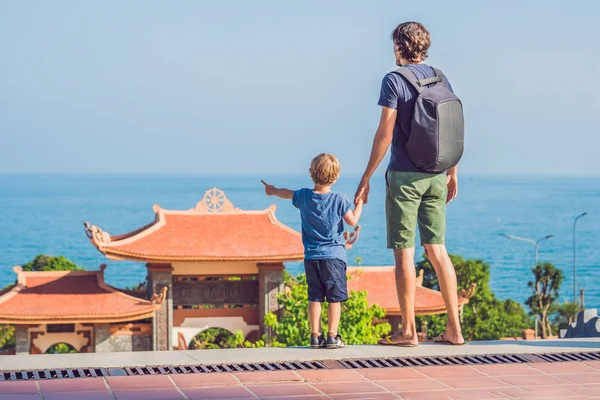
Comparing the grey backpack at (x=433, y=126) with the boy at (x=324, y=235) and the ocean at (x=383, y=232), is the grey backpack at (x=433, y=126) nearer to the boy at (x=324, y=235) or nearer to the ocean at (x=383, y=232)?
the boy at (x=324, y=235)

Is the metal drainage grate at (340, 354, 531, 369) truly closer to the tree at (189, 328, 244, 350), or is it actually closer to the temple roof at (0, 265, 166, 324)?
the temple roof at (0, 265, 166, 324)

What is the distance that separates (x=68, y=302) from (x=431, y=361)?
17.5 meters

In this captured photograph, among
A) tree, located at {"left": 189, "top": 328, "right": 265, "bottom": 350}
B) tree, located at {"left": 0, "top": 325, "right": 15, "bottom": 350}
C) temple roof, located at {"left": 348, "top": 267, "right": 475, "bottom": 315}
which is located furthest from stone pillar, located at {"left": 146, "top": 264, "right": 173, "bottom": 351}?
tree, located at {"left": 0, "top": 325, "right": 15, "bottom": 350}

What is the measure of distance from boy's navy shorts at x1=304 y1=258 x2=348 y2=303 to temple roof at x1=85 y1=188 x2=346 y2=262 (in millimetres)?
16230

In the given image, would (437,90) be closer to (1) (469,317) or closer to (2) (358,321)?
(2) (358,321)

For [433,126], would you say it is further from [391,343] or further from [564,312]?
[564,312]

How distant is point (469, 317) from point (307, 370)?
2826cm

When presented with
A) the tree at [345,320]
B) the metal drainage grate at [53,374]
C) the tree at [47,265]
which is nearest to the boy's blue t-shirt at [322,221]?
the metal drainage grate at [53,374]

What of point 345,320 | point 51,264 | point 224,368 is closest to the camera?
point 224,368

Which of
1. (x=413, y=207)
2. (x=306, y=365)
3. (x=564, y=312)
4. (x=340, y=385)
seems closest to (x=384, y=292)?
(x=413, y=207)

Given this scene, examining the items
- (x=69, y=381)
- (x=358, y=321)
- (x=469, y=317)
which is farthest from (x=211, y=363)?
(x=469, y=317)

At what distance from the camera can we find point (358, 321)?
1902 cm

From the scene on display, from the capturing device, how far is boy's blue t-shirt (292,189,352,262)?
577 cm

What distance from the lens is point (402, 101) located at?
5.49m
